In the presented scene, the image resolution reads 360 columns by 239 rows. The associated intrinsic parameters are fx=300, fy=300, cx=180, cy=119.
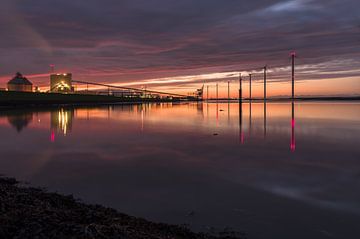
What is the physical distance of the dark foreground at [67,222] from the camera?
5504 millimetres

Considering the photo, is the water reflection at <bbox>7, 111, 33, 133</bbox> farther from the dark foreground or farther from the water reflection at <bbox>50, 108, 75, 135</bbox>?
the dark foreground

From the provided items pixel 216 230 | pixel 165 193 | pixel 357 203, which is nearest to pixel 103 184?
pixel 165 193

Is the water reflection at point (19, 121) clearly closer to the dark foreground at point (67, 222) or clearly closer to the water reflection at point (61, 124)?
the water reflection at point (61, 124)

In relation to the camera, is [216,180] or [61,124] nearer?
[216,180]

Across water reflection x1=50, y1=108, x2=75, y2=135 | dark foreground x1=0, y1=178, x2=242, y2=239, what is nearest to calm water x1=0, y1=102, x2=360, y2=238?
dark foreground x1=0, y1=178, x2=242, y2=239

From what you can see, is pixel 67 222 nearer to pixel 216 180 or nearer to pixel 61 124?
pixel 216 180

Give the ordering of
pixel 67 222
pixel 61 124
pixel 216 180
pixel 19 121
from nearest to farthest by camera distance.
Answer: pixel 67 222
pixel 216 180
pixel 61 124
pixel 19 121

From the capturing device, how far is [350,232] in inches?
266

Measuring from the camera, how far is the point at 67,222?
6.04 metres

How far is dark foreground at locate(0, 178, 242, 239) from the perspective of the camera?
5.50 meters

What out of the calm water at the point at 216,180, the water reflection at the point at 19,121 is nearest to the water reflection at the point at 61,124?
the water reflection at the point at 19,121

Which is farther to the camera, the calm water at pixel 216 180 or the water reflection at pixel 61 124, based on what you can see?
the water reflection at pixel 61 124

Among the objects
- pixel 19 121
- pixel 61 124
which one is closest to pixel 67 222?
pixel 61 124

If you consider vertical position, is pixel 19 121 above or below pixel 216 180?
above
